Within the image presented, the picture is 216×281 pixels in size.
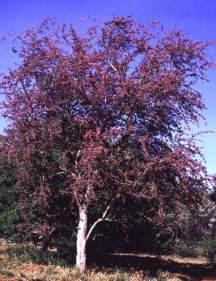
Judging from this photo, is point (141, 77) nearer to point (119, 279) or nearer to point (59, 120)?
point (59, 120)

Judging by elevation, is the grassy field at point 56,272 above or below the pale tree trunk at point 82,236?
below

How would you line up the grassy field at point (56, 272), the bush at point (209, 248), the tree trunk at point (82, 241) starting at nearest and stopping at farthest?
the grassy field at point (56, 272)
the tree trunk at point (82, 241)
the bush at point (209, 248)

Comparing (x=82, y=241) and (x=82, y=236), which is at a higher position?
(x=82, y=236)

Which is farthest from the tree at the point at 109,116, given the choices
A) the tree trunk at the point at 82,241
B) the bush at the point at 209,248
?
the bush at the point at 209,248

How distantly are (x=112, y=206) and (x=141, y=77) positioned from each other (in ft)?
14.0

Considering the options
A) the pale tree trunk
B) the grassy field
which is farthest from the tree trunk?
the grassy field

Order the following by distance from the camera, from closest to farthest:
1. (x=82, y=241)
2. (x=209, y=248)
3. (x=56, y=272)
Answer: (x=56, y=272) < (x=82, y=241) < (x=209, y=248)

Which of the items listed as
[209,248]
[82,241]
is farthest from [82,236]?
[209,248]

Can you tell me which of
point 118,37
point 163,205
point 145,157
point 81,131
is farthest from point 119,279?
point 118,37

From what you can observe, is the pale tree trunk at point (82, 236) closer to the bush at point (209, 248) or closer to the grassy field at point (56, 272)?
the grassy field at point (56, 272)

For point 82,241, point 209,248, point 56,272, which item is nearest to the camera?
point 56,272

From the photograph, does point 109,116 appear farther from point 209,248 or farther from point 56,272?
point 209,248

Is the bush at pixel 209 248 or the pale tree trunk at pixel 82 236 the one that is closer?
the pale tree trunk at pixel 82 236

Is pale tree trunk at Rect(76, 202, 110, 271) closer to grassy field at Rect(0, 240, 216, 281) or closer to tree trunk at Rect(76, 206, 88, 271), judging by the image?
tree trunk at Rect(76, 206, 88, 271)
